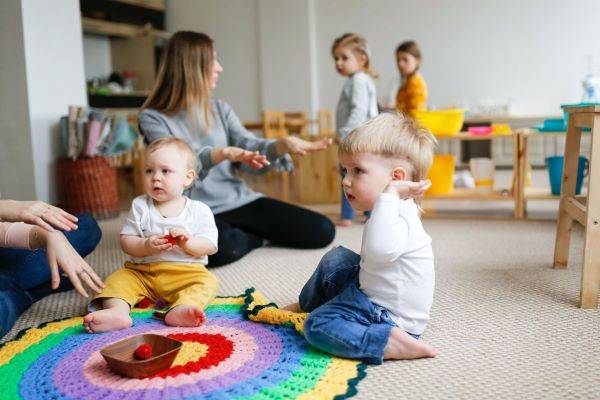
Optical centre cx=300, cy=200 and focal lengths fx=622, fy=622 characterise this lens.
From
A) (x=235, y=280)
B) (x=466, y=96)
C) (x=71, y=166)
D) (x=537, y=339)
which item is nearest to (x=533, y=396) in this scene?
(x=537, y=339)

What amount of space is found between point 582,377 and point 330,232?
4.06 feet

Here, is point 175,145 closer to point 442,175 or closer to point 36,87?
point 36,87

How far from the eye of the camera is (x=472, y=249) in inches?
87.0

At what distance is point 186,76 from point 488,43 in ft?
14.0

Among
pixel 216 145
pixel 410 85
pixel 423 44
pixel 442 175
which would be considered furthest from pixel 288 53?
pixel 216 145

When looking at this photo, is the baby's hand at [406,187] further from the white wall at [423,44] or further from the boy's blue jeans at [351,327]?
the white wall at [423,44]

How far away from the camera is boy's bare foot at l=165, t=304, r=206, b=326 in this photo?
1.36m

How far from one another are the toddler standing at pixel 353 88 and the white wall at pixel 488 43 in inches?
123

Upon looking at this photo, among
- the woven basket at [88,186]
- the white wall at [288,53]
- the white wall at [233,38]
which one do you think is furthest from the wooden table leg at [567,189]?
the white wall at [233,38]

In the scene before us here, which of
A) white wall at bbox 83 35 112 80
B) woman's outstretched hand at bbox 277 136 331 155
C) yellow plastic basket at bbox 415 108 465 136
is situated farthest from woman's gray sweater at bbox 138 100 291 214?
white wall at bbox 83 35 112 80

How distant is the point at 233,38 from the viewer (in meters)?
6.41

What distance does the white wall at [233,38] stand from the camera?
6337mm

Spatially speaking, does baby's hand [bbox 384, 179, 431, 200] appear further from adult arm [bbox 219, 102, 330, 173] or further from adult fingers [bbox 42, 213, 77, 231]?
adult arm [bbox 219, 102, 330, 173]

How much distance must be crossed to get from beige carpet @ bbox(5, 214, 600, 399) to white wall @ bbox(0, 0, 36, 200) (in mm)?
676
